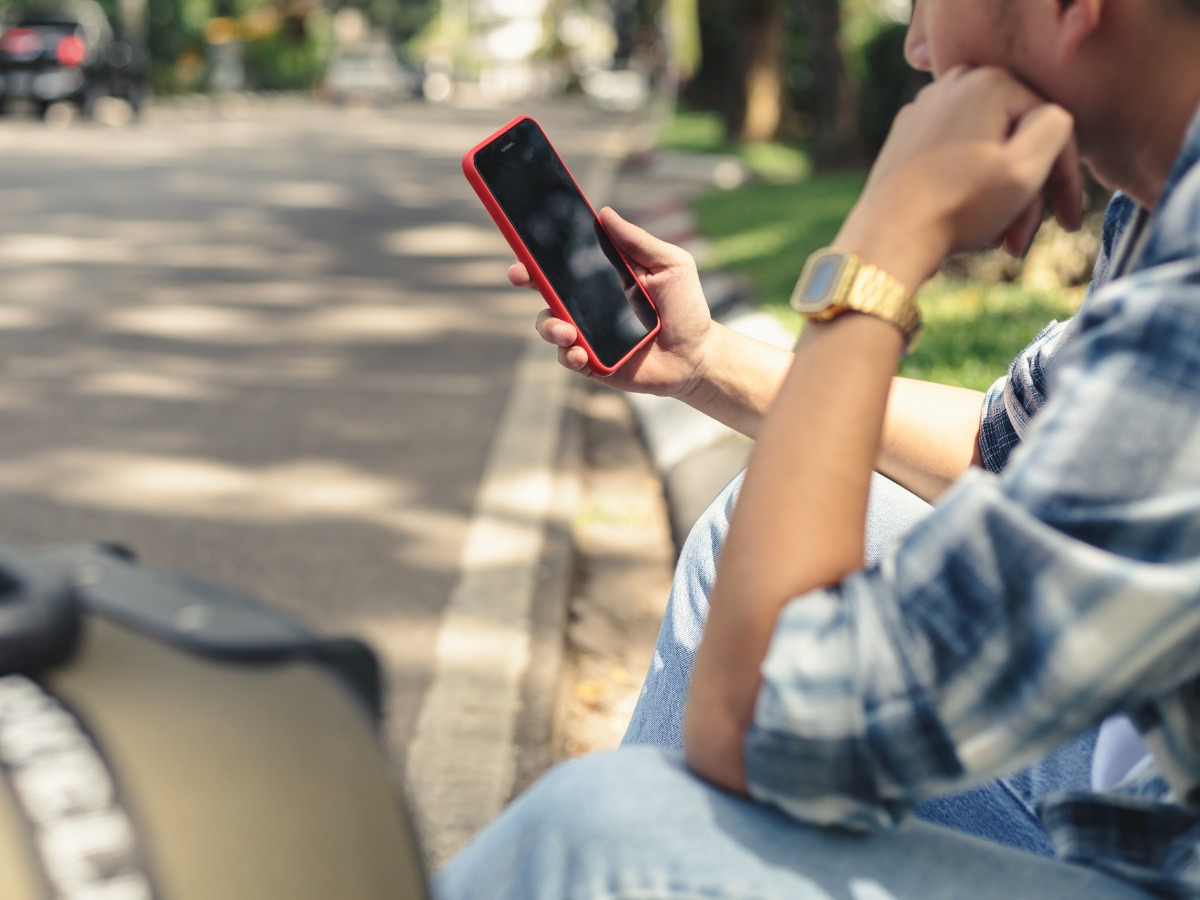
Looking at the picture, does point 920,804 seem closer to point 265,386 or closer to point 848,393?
point 848,393

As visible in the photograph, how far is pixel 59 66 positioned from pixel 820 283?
27399mm

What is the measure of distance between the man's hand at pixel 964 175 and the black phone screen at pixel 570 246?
57 cm

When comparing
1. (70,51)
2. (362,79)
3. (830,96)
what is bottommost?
(362,79)

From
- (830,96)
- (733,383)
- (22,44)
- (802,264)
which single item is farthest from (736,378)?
(22,44)

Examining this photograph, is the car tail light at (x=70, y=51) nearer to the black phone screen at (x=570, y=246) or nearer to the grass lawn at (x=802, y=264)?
the grass lawn at (x=802, y=264)

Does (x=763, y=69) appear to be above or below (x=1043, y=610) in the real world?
below

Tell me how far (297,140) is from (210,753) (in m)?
25.2

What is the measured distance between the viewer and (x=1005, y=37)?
1.18m

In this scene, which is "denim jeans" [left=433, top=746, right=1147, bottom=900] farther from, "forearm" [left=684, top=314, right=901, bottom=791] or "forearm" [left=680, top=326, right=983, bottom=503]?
"forearm" [left=680, top=326, right=983, bottom=503]

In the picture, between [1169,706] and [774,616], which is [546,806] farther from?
[1169,706]

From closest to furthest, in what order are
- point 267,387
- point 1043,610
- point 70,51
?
point 1043,610
point 267,387
point 70,51

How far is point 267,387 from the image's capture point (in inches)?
252

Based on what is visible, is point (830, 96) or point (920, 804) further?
point (830, 96)

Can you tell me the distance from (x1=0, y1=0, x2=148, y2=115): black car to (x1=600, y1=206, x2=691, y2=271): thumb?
2631 centimetres
